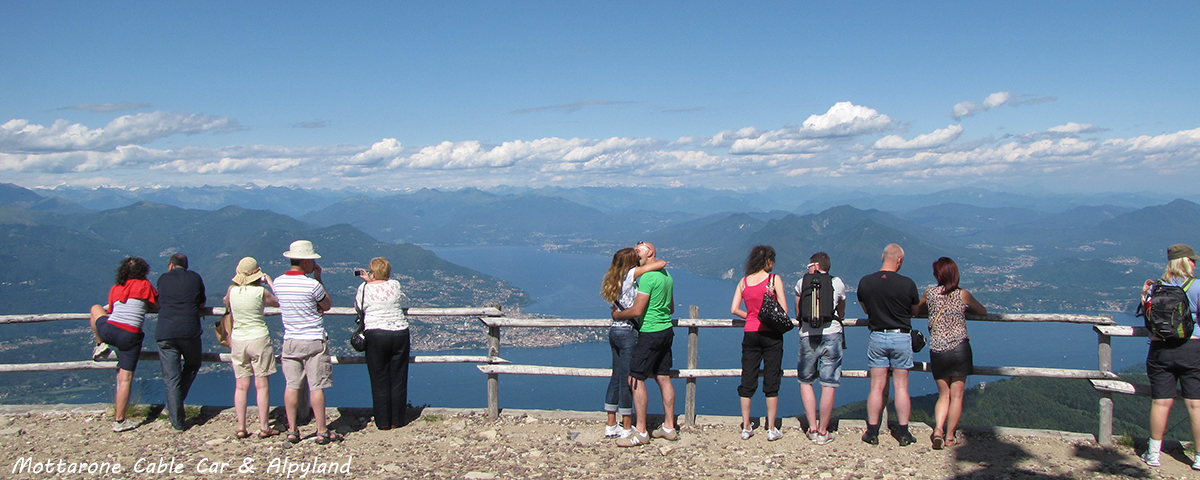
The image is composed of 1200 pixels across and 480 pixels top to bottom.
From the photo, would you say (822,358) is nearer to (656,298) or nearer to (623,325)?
(656,298)

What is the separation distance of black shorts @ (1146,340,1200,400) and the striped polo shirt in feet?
23.5

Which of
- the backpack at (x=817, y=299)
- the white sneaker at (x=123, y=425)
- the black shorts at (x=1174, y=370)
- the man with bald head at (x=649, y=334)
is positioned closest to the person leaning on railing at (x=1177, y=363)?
the black shorts at (x=1174, y=370)

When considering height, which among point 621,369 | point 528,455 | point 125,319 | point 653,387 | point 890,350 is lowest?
point 653,387

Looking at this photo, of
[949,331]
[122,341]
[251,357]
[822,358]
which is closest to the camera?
[949,331]

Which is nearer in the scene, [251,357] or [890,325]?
[890,325]

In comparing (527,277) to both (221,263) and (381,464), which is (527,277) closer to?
(221,263)

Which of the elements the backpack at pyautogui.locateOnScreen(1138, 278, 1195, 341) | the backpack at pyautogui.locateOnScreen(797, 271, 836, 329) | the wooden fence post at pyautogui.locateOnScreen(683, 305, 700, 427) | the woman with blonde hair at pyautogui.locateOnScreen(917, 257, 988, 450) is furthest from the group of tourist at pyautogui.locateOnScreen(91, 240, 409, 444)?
the backpack at pyautogui.locateOnScreen(1138, 278, 1195, 341)

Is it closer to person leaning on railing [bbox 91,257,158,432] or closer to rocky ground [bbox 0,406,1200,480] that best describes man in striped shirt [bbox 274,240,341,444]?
rocky ground [bbox 0,406,1200,480]

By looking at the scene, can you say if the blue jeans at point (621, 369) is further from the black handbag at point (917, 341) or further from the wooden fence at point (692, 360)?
the black handbag at point (917, 341)

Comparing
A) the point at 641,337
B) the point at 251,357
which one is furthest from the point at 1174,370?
the point at 251,357

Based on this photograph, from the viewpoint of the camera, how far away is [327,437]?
596 centimetres

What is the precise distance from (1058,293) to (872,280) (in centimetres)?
16311

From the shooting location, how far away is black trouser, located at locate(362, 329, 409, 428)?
5.99 meters

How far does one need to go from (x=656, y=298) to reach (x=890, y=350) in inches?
85.5
